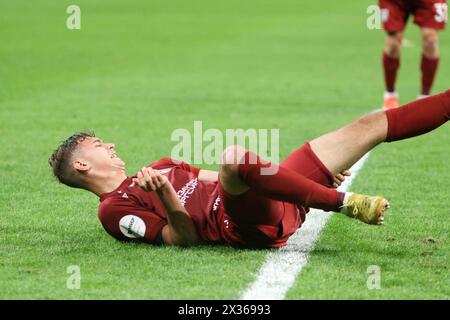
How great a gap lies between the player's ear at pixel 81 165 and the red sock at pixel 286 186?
3.44 ft

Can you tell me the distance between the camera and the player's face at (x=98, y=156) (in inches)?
243

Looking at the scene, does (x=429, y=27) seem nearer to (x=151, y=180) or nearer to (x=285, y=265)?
(x=285, y=265)

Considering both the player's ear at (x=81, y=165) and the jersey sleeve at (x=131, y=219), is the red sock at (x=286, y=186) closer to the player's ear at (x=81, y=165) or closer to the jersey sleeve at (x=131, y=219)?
the jersey sleeve at (x=131, y=219)

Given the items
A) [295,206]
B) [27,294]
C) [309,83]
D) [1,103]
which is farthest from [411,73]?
[27,294]

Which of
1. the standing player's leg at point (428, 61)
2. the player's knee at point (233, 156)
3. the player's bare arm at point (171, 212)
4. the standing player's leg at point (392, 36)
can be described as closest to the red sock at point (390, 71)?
the standing player's leg at point (392, 36)

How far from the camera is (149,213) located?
19.7 feet

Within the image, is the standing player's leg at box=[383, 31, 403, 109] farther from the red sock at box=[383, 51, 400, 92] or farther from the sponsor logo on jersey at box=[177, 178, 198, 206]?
the sponsor logo on jersey at box=[177, 178, 198, 206]

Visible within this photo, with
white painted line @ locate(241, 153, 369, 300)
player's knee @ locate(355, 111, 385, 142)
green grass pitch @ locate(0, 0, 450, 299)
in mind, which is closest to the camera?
white painted line @ locate(241, 153, 369, 300)

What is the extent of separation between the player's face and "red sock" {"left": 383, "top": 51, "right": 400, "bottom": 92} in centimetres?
692

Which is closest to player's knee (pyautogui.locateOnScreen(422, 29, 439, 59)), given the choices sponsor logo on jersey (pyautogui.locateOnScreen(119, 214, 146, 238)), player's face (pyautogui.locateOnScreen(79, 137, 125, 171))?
player's face (pyautogui.locateOnScreen(79, 137, 125, 171))

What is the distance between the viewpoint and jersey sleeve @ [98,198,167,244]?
5.98m

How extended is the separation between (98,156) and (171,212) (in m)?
0.65
